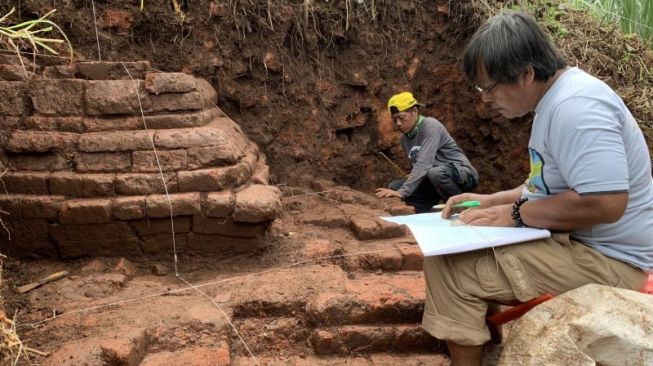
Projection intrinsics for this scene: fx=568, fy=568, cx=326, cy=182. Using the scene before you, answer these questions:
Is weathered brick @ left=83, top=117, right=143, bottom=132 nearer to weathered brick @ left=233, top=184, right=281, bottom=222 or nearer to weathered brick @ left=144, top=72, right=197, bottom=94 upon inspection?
weathered brick @ left=144, top=72, right=197, bottom=94

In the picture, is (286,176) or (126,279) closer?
(126,279)

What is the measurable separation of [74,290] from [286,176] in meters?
2.40

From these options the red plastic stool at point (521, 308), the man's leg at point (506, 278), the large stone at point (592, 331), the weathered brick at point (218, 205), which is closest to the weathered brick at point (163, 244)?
the weathered brick at point (218, 205)

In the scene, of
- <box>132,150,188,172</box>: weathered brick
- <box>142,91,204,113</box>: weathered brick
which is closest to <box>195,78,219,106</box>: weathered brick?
<box>142,91,204,113</box>: weathered brick

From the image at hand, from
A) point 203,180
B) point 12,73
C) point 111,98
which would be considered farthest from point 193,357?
point 12,73

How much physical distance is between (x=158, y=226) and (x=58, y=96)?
995mm

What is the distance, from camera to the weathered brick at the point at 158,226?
3154 mm

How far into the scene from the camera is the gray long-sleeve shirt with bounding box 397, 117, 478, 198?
4.99 metres

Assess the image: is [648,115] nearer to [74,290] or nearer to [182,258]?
[182,258]

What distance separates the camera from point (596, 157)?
1802 millimetres

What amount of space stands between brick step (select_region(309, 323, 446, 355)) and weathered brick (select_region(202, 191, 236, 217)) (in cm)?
87

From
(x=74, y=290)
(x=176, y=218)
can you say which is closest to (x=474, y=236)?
(x=176, y=218)

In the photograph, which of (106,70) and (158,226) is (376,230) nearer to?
(158,226)

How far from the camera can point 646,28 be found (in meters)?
6.29
